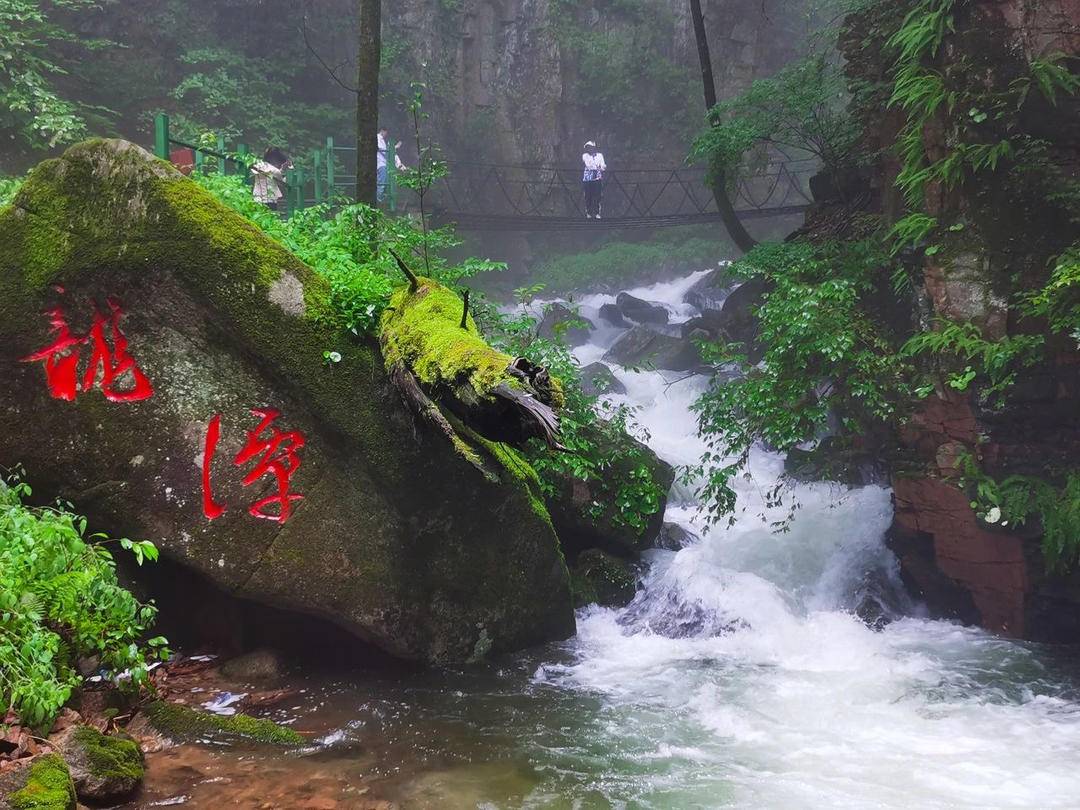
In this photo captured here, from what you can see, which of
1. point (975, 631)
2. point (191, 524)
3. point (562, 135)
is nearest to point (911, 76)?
point (975, 631)

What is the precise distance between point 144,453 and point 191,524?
0.47 metres

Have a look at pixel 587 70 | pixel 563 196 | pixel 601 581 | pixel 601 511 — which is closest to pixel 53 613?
pixel 601 581

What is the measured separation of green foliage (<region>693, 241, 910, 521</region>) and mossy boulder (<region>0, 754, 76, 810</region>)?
5.50m

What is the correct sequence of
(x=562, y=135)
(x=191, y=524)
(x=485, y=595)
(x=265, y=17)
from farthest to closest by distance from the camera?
(x=562, y=135) → (x=265, y=17) → (x=485, y=595) → (x=191, y=524)

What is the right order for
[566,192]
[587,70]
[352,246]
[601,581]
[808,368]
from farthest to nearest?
[587,70] → [566,192] → [808,368] → [601,581] → [352,246]

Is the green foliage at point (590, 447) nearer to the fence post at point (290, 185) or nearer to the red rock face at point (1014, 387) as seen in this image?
the red rock face at point (1014, 387)

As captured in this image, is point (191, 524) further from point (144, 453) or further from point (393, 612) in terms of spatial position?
point (393, 612)

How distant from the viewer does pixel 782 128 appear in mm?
10430

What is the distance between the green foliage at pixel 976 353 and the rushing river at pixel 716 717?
208 cm

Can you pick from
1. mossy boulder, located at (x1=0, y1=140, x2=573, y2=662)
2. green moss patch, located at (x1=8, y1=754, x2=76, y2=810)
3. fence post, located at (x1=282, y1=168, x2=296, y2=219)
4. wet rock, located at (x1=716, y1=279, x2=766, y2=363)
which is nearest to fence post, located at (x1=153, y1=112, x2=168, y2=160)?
fence post, located at (x1=282, y1=168, x2=296, y2=219)

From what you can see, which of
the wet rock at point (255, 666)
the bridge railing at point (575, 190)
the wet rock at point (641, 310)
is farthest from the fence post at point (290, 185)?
the bridge railing at point (575, 190)

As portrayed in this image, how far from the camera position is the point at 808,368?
7.63 meters

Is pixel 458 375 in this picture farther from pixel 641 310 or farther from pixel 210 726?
pixel 641 310

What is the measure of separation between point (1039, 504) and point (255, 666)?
5.67 m
